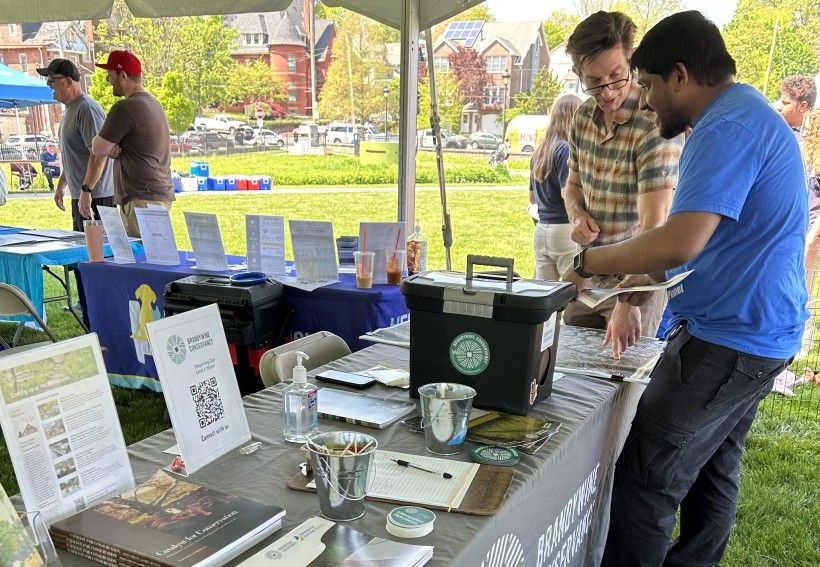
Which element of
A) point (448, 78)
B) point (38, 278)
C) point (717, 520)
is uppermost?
point (448, 78)

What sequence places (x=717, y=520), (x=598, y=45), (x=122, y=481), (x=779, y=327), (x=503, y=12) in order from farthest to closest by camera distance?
(x=503, y=12) < (x=598, y=45) < (x=717, y=520) < (x=779, y=327) < (x=122, y=481)

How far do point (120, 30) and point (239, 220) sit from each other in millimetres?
5198

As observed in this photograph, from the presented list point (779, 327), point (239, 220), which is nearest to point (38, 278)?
point (779, 327)

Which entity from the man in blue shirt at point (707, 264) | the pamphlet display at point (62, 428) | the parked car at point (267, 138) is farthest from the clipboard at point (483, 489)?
the parked car at point (267, 138)

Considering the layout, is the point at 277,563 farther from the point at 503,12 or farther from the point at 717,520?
the point at 503,12

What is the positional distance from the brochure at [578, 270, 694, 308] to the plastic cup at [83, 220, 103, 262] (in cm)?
256

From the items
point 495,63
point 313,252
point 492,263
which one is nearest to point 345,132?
point 495,63

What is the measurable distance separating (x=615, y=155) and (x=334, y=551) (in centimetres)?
161

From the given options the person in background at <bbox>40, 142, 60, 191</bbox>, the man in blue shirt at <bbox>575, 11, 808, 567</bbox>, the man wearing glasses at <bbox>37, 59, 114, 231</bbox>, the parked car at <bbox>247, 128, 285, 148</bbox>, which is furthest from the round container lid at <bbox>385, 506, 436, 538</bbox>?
the person in background at <bbox>40, 142, 60, 191</bbox>

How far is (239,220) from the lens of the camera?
32.3 ft

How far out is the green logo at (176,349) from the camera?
3.42 feet

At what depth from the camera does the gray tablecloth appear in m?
0.97

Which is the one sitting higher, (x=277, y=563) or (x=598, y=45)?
(x=598, y=45)

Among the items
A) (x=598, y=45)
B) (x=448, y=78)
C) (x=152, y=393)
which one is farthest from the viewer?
(x=448, y=78)
